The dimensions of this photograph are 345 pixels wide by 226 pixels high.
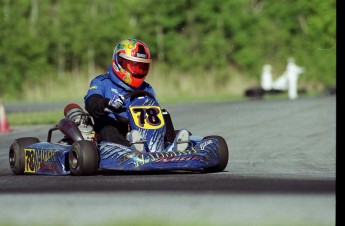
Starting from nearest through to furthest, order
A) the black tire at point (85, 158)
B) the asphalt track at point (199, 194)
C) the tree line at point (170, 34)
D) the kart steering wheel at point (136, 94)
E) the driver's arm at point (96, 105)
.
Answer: the asphalt track at point (199, 194) → the black tire at point (85, 158) → the driver's arm at point (96, 105) → the kart steering wheel at point (136, 94) → the tree line at point (170, 34)

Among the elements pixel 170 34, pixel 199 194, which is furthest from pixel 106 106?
pixel 170 34

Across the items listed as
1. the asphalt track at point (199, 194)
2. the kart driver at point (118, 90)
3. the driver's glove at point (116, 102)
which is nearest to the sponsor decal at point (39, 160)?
the asphalt track at point (199, 194)

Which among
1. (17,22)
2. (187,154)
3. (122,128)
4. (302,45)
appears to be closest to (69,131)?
(122,128)

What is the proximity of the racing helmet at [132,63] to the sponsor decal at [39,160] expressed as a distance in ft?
3.91

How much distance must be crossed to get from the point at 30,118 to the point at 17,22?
21694 millimetres

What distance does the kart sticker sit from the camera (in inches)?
443

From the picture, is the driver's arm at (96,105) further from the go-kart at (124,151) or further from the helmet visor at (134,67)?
the helmet visor at (134,67)

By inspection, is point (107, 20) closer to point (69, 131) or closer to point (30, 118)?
point (30, 118)

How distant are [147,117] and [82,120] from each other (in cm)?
82

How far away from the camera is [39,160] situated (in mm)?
11688

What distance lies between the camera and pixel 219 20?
5153 cm

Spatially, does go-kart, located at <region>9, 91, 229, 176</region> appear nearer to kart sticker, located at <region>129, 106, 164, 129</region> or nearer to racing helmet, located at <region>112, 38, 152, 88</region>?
kart sticker, located at <region>129, 106, 164, 129</region>

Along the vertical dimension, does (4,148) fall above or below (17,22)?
below

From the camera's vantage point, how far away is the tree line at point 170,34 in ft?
147
